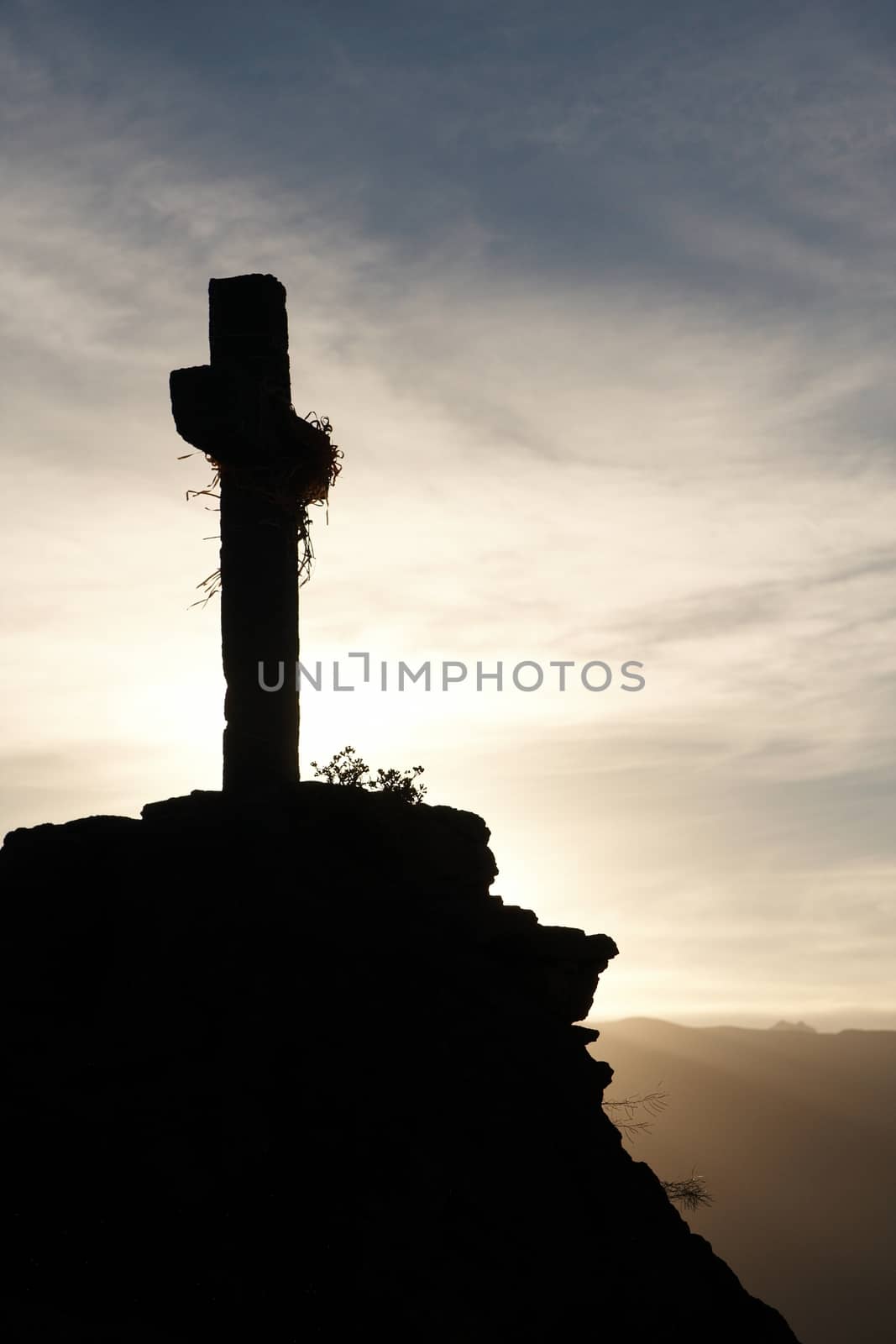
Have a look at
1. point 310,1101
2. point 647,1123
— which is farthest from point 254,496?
point 647,1123

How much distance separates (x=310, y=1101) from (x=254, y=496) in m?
6.52

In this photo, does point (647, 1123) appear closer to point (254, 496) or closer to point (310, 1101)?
point (310, 1101)

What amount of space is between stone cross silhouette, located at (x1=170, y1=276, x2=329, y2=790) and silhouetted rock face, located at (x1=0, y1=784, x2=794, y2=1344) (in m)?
0.93

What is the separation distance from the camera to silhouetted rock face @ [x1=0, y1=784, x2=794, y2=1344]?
349 inches

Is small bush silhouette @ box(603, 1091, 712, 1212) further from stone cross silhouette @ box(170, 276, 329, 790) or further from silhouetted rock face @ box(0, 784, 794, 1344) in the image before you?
stone cross silhouette @ box(170, 276, 329, 790)

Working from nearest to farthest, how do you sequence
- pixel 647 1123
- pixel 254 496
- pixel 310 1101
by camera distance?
pixel 310 1101 → pixel 254 496 → pixel 647 1123

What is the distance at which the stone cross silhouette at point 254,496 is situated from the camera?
1355 cm

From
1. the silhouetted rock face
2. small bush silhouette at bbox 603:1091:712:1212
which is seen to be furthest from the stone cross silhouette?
small bush silhouette at bbox 603:1091:712:1212

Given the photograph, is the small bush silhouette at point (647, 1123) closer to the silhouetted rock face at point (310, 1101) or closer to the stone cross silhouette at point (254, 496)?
the silhouetted rock face at point (310, 1101)

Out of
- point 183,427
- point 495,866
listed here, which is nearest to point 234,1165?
point 495,866

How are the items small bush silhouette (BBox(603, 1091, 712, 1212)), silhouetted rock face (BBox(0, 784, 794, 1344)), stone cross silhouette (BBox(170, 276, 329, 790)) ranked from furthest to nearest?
stone cross silhouette (BBox(170, 276, 329, 790)), small bush silhouette (BBox(603, 1091, 712, 1212)), silhouetted rock face (BBox(0, 784, 794, 1344))

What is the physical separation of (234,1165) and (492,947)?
4.09m

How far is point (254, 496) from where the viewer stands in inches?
552

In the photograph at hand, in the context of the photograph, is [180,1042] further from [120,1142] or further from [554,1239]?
[554,1239]
